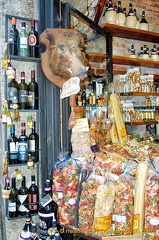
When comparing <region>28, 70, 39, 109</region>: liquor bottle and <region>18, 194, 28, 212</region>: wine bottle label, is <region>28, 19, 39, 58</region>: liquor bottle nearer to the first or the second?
<region>28, 70, 39, 109</region>: liquor bottle

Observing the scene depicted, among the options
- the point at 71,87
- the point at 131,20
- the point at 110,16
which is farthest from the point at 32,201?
the point at 131,20

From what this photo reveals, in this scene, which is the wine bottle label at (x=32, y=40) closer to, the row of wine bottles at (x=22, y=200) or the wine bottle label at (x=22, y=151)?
the wine bottle label at (x=22, y=151)

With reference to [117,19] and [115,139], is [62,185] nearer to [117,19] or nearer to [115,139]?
[115,139]

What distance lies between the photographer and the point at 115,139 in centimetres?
240

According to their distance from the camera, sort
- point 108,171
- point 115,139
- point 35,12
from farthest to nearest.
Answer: point 115,139 < point 35,12 < point 108,171

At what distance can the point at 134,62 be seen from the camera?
12.3 ft

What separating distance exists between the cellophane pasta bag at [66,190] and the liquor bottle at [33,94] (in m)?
0.61

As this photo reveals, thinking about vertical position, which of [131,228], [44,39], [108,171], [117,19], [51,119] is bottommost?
[131,228]

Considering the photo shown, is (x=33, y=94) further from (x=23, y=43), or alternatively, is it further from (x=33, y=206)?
(x=33, y=206)

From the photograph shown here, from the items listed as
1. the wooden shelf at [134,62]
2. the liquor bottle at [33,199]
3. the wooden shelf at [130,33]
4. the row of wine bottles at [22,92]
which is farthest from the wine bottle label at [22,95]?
the wooden shelf at [134,62]

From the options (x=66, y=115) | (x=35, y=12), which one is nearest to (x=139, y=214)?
(x=66, y=115)

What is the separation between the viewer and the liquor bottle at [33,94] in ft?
6.54

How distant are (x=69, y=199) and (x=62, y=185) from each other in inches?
4.1

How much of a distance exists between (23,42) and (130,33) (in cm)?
205
